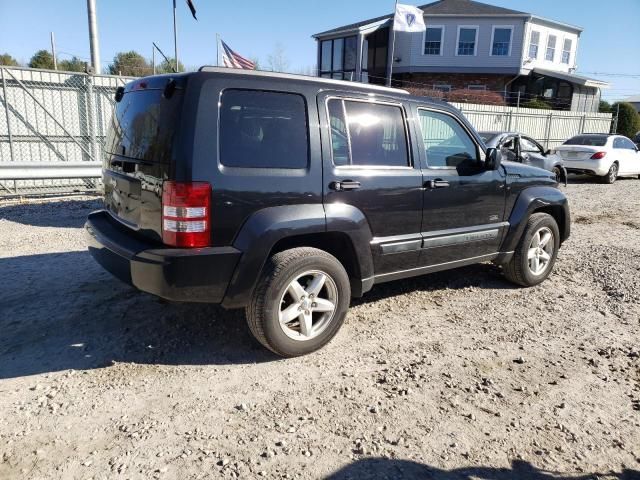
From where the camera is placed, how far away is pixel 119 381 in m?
3.23

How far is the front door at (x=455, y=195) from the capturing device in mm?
4254

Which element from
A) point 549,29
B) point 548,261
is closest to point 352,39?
point 549,29

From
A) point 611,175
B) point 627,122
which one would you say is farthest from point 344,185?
point 627,122

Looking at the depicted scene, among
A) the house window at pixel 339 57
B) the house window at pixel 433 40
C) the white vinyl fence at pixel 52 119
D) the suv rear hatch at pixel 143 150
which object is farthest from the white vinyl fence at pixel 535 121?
the suv rear hatch at pixel 143 150

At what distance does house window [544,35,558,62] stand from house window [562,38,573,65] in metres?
1.37

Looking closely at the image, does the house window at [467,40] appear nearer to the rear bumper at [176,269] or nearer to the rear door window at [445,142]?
the rear door window at [445,142]

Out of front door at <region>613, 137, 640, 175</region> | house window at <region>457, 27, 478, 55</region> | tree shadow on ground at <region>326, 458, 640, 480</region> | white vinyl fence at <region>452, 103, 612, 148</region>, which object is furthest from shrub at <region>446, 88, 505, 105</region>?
tree shadow on ground at <region>326, 458, 640, 480</region>

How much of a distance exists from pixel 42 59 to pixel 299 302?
4662 centimetres

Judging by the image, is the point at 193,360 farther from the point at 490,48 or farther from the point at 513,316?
the point at 490,48

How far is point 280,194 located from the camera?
334cm

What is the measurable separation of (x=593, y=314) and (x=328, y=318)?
8.77 ft

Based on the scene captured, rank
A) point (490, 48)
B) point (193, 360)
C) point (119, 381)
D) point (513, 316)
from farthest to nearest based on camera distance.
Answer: point (490, 48), point (513, 316), point (193, 360), point (119, 381)

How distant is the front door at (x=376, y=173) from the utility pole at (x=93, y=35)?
30.0 feet

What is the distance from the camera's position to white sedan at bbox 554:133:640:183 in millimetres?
14859
